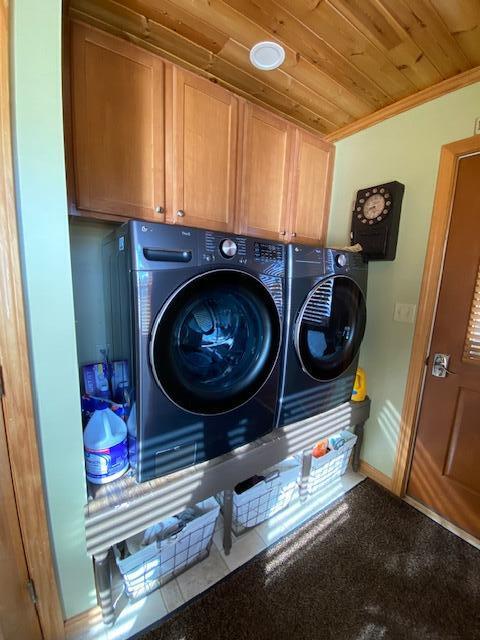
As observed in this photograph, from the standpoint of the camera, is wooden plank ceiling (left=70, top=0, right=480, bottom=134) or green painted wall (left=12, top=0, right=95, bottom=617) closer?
green painted wall (left=12, top=0, right=95, bottom=617)

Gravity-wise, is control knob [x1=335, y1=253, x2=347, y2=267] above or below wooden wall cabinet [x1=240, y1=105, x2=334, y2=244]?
below

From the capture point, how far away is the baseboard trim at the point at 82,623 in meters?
0.96

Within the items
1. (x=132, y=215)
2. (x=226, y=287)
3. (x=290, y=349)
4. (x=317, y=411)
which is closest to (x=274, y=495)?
(x=317, y=411)

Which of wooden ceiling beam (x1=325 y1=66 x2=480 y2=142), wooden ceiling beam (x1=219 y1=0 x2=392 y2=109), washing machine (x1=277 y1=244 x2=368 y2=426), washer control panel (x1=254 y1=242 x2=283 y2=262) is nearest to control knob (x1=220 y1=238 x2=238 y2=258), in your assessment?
washer control panel (x1=254 y1=242 x2=283 y2=262)

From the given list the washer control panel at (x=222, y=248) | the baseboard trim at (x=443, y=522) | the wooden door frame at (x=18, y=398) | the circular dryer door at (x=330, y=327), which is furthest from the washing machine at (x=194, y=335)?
the baseboard trim at (x=443, y=522)

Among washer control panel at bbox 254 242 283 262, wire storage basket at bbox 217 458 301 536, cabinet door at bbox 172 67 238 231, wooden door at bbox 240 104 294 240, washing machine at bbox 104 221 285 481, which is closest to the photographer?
washing machine at bbox 104 221 285 481

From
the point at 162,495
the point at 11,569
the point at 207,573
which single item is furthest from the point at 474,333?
the point at 11,569

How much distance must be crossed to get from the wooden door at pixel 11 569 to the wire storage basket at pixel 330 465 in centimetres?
133

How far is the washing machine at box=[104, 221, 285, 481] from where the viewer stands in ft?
2.72

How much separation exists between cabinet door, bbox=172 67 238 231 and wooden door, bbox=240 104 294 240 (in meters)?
0.08

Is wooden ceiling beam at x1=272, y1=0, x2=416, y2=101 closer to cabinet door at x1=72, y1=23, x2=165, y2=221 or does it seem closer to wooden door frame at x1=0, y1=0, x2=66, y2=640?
cabinet door at x1=72, y1=23, x2=165, y2=221

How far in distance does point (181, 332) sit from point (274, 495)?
1.09 m

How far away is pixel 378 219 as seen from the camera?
5.11 ft

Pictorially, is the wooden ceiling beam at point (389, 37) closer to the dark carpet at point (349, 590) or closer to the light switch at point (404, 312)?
the light switch at point (404, 312)
